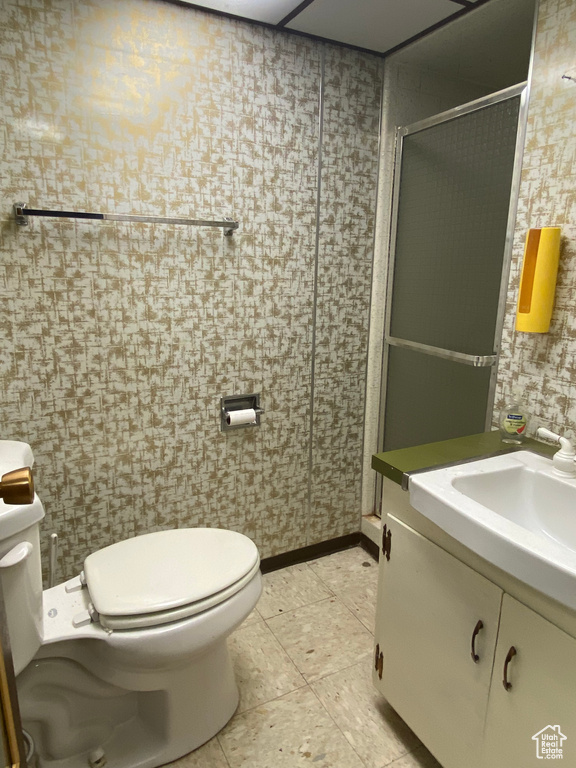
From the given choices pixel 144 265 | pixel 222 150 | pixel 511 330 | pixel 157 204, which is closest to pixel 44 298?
pixel 144 265

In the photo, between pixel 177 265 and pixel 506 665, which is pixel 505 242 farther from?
pixel 506 665

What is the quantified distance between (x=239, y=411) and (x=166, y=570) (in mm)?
680

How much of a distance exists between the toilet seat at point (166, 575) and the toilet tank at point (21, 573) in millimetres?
147

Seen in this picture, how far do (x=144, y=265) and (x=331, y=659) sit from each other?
1.46m

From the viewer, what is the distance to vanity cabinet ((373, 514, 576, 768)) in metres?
0.94

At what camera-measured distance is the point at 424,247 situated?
1.92m

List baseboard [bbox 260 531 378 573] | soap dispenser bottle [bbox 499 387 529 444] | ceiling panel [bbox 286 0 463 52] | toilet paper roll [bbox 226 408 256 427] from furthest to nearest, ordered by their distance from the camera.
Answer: baseboard [bbox 260 531 378 573]
toilet paper roll [bbox 226 408 256 427]
ceiling panel [bbox 286 0 463 52]
soap dispenser bottle [bbox 499 387 529 444]

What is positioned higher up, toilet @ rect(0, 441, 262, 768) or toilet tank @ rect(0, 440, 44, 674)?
toilet tank @ rect(0, 440, 44, 674)

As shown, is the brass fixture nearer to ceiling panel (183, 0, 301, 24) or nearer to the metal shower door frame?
the metal shower door frame

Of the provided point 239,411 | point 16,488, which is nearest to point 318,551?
point 239,411

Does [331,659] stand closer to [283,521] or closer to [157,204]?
[283,521]

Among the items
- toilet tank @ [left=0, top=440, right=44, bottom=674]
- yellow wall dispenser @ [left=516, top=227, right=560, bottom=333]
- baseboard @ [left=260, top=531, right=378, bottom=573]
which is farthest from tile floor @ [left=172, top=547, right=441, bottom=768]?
yellow wall dispenser @ [left=516, top=227, right=560, bottom=333]

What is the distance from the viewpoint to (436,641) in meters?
1.20

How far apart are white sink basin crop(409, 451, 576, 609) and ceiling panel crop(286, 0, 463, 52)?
1382 mm
